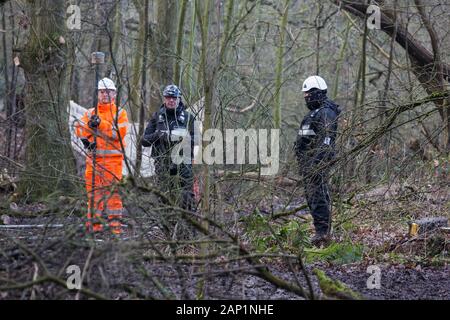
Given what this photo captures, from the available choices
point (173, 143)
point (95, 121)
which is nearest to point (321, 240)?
point (173, 143)

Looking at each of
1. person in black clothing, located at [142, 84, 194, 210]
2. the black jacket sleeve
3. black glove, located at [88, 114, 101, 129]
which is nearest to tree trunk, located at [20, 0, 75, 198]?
black glove, located at [88, 114, 101, 129]

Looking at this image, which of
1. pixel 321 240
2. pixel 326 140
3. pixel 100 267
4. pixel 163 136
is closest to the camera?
pixel 100 267

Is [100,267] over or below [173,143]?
below

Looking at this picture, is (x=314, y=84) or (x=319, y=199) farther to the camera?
(x=314, y=84)

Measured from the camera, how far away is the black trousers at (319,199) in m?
9.30

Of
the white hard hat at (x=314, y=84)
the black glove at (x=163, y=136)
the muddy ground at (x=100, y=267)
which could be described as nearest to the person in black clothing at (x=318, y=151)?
the white hard hat at (x=314, y=84)

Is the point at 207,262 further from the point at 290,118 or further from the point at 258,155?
the point at 290,118

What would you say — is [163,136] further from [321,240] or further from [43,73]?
[43,73]

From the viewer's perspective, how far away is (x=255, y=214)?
9016 mm

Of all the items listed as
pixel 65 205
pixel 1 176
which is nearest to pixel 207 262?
pixel 65 205

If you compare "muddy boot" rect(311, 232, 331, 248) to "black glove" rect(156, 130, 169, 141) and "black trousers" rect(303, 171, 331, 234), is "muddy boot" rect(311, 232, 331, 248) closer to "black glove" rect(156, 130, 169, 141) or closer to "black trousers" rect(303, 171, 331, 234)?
"black trousers" rect(303, 171, 331, 234)

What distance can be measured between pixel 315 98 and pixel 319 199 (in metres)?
1.44

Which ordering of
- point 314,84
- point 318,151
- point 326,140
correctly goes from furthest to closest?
point 314,84
point 326,140
point 318,151

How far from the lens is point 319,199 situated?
31.8ft
